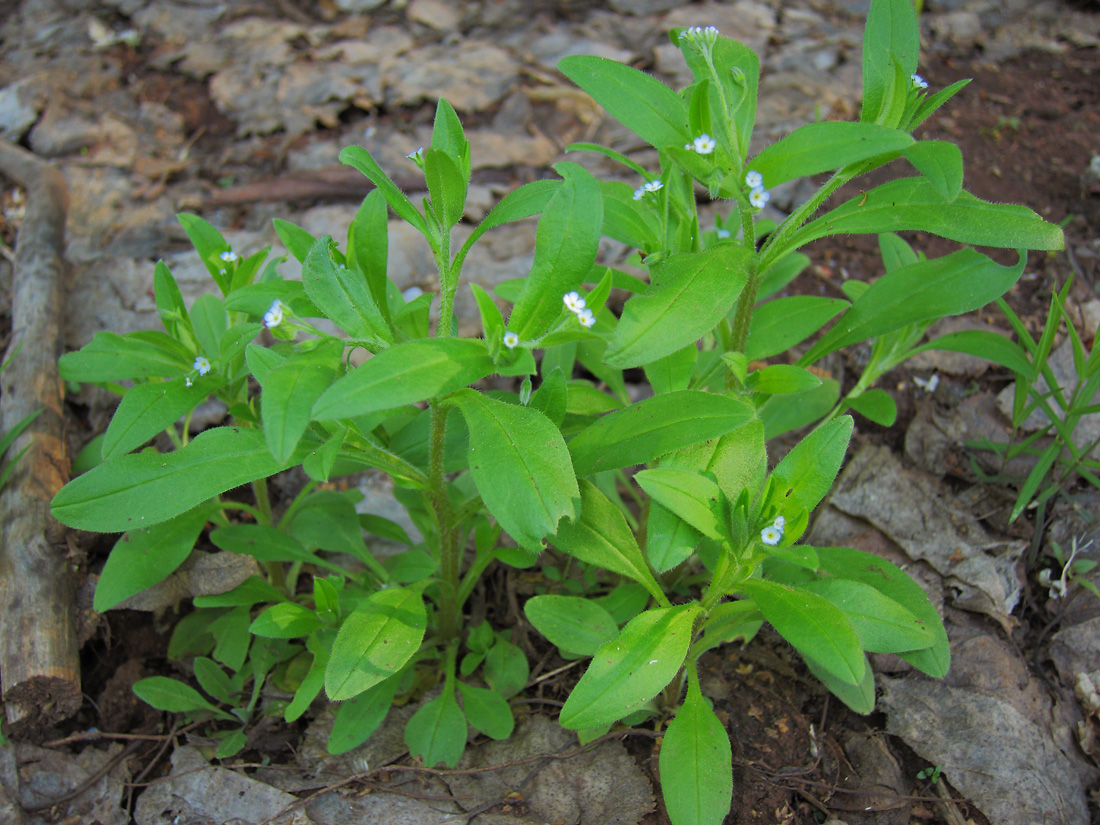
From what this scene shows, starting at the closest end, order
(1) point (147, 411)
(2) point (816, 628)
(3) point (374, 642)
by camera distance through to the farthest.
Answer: (2) point (816, 628) → (3) point (374, 642) → (1) point (147, 411)

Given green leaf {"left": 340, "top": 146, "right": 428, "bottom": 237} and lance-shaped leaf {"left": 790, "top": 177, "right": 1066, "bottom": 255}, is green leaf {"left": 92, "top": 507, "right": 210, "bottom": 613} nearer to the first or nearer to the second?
green leaf {"left": 340, "top": 146, "right": 428, "bottom": 237}

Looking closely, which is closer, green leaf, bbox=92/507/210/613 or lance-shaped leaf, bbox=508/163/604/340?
lance-shaped leaf, bbox=508/163/604/340

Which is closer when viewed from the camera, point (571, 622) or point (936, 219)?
point (936, 219)

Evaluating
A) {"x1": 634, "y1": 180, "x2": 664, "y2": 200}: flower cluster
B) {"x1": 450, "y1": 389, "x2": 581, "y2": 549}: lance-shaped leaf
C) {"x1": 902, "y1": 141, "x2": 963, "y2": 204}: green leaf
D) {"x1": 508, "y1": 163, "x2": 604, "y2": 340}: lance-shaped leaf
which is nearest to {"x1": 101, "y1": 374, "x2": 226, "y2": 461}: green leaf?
{"x1": 450, "y1": 389, "x2": 581, "y2": 549}: lance-shaped leaf

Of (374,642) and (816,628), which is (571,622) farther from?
(816,628)

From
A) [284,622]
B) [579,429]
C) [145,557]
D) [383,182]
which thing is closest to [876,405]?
[579,429]

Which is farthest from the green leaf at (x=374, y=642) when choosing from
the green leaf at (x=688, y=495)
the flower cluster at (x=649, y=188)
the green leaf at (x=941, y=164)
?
the green leaf at (x=941, y=164)

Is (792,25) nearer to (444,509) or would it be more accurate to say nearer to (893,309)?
(893,309)
